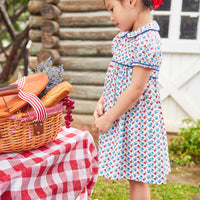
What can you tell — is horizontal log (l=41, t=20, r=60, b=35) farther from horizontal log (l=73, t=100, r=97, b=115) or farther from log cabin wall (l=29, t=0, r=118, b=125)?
horizontal log (l=73, t=100, r=97, b=115)

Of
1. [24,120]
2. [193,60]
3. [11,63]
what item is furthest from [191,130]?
[11,63]

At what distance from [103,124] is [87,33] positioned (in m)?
2.80

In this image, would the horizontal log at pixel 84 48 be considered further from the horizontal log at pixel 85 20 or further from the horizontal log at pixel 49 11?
the horizontal log at pixel 49 11

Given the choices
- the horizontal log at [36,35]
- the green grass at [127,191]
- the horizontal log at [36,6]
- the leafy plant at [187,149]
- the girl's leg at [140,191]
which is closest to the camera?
the girl's leg at [140,191]

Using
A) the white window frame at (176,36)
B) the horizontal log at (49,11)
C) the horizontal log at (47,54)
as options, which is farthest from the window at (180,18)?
the horizontal log at (47,54)

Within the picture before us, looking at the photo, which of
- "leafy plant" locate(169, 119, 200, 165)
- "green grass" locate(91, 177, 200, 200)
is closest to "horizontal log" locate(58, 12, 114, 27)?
"leafy plant" locate(169, 119, 200, 165)

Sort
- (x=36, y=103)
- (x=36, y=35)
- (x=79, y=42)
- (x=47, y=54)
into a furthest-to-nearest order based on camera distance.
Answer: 1. (x=36, y=35)
2. (x=79, y=42)
3. (x=47, y=54)
4. (x=36, y=103)

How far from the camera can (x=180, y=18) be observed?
4.35 m

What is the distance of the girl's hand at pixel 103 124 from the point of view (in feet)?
4.98

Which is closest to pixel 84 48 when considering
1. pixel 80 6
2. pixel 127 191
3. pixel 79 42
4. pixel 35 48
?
pixel 79 42

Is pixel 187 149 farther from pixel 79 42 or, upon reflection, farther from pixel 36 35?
pixel 36 35

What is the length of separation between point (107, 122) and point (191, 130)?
8.69 feet

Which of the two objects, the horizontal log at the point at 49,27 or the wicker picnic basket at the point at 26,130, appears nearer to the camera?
the wicker picnic basket at the point at 26,130

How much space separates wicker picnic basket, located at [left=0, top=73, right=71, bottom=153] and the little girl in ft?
1.00
